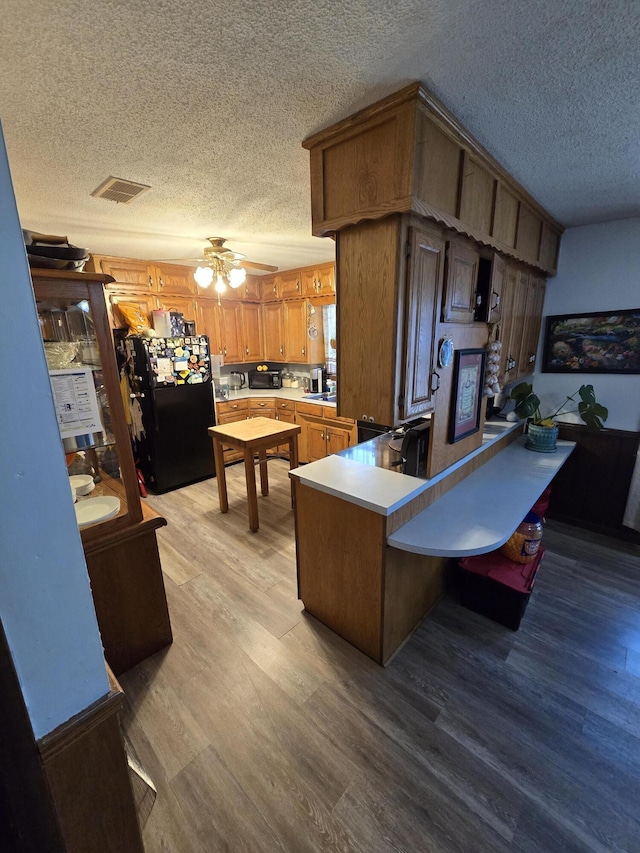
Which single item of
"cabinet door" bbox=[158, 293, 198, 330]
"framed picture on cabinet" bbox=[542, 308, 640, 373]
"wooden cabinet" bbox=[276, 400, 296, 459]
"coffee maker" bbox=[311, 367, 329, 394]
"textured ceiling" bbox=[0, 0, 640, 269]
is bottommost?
"wooden cabinet" bbox=[276, 400, 296, 459]

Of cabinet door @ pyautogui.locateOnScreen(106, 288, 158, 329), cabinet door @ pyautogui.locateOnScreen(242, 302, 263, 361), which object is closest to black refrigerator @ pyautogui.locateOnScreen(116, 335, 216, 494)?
cabinet door @ pyautogui.locateOnScreen(106, 288, 158, 329)

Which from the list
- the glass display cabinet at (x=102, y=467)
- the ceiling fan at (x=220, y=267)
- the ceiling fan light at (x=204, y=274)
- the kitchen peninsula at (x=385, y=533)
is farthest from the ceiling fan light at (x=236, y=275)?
the kitchen peninsula at (x=385, y=533)

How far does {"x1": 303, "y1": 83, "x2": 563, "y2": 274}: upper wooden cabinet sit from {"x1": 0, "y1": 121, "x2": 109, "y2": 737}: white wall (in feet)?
3.84

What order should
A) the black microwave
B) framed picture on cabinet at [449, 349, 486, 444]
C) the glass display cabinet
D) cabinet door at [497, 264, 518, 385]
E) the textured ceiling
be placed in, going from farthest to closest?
the black microwave, cabinet door at [497, 264, 518, 385], framed picture on cabinet at [449, 349, 486, 444], the glass display cabinet, the textured ceiling

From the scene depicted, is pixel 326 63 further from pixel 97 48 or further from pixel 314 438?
pixel 314 438

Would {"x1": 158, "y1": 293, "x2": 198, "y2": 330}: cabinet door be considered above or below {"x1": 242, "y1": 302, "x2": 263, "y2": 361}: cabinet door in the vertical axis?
above

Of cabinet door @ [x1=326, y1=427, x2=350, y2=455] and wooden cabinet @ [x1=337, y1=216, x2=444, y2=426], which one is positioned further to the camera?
cabinet door @ [x1=326, y1=427, x2=350, y2=455]

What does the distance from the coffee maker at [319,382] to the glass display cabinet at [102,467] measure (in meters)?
3.03

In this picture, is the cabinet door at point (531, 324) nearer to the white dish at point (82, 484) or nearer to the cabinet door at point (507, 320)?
the cabinet door at point (507, 320)

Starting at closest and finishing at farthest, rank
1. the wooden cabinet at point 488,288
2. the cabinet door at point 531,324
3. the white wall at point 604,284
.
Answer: the wooden cabinet at point 488,288, the white wall at point 604,284, the cabinet door at point 531,324

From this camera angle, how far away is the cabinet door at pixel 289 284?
4.39 metres

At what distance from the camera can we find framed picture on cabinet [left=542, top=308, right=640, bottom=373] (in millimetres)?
2690

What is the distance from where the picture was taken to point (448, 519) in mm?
1716

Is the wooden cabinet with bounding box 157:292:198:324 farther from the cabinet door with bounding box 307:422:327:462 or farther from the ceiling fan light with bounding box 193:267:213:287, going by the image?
the cabinet door with bounding box 307:422:327:462
